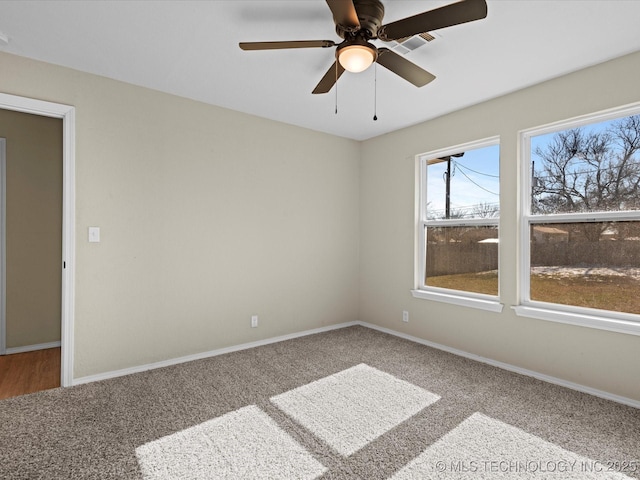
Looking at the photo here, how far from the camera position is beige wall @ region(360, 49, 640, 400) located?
2.54 m

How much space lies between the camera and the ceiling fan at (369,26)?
5.12ft

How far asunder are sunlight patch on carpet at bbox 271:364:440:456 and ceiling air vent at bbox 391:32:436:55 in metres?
2.43

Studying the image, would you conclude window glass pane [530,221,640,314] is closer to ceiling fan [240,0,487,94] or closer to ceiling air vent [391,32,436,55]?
ceiling air vent [391,32,436,55]

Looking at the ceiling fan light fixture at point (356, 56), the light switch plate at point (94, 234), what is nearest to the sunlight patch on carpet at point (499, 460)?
the ceiling fan light fixture at point (356, 56)

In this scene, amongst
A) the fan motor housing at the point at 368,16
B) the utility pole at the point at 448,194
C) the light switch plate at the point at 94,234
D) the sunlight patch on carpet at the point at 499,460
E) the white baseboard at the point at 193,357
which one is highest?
Result: the fan motor housing at the point at 368,16

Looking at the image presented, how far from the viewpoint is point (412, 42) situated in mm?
2273

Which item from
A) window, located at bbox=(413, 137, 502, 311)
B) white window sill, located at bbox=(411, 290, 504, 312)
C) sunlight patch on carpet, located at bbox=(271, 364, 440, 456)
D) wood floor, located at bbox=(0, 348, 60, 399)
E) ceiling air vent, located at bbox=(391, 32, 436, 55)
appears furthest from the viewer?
window, located at bbox=(413, 137, 502, 311)

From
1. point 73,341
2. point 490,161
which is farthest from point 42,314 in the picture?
point 490,161

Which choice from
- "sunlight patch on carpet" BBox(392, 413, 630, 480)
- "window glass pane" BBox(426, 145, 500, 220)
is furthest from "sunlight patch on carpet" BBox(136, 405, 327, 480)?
"window glass pane" BBox(426, 145, 500, 220)

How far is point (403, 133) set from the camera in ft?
13.3

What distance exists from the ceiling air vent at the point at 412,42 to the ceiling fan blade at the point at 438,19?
1.48 ft

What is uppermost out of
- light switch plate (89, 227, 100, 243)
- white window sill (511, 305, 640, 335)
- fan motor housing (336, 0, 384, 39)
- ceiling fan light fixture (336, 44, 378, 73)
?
fan motor housing (336, 0, 384, 39)

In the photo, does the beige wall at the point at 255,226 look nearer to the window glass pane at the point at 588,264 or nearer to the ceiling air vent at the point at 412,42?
the window glass pane at the point at 588,264

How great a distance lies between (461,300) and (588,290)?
1.04 m
